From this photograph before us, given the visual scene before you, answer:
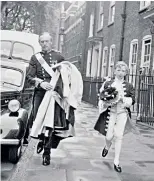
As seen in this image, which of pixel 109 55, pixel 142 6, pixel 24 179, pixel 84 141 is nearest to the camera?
pixel 24 179

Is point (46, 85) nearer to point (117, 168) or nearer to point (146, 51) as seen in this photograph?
point (117, 168)

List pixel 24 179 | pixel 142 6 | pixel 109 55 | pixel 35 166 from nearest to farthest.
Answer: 1. pixel 24 179
2. pixel 35 166
3. pixel 142 6
4. pixel 109 55

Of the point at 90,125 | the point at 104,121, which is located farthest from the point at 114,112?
the point at 90,125

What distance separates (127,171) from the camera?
478cm

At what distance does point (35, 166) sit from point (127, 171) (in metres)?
1.39

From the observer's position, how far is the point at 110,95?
4.89 meters

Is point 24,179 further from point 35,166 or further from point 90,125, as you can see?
point 90,125

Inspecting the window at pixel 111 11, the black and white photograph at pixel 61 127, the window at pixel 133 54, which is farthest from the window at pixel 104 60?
the black and white photograph at pixel 61 127

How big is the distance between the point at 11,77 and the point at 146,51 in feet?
32.1

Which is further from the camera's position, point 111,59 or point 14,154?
point 111,59

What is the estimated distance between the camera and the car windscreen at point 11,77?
5.87 m

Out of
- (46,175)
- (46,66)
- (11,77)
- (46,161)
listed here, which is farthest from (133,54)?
(46,175)

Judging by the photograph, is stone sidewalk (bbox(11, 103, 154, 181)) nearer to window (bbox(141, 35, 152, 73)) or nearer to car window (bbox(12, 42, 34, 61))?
car window (bbox(12, 42, 34, 61))

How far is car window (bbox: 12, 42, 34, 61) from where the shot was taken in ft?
29.5
